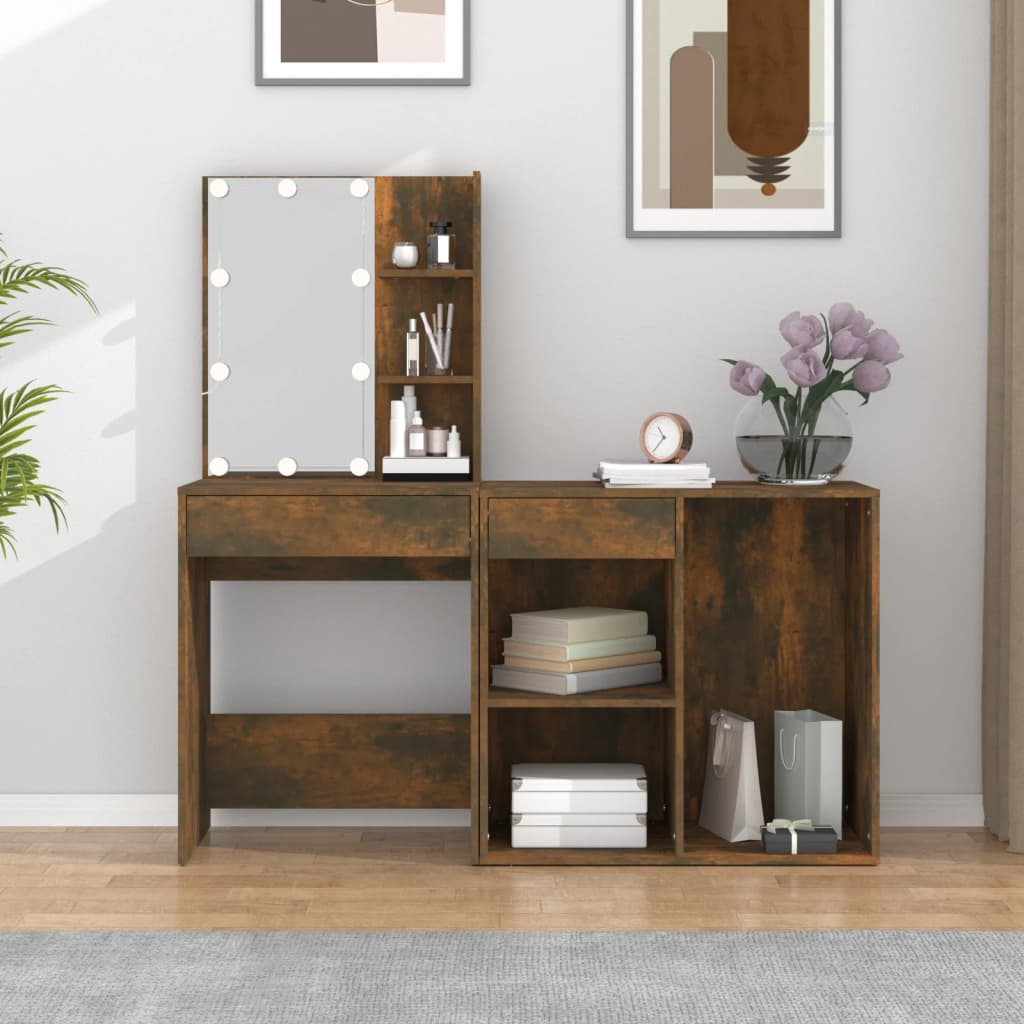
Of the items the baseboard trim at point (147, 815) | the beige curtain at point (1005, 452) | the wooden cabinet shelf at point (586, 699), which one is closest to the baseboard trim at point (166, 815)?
the baseboard trim at point (147, 815)

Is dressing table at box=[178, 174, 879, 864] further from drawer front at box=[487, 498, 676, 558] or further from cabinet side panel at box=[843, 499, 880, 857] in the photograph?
drawer front at box=[487, 498, 676, 558]

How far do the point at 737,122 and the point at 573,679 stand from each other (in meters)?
1.51

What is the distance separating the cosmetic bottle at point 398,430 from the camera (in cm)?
337

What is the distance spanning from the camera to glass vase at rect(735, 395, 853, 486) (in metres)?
3.28

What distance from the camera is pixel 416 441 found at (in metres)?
3.37

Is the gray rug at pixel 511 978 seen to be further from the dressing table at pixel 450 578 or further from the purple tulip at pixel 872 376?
the purple tulip at pixel 872 376

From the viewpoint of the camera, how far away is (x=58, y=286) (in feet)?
11.5

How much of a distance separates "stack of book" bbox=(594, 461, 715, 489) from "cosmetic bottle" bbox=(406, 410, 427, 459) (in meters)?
0.48

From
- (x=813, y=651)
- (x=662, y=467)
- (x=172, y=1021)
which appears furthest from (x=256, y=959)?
(x=813, y=651)

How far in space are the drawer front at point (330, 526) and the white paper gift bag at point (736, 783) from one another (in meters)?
0.80

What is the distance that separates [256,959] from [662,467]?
142 centimetres

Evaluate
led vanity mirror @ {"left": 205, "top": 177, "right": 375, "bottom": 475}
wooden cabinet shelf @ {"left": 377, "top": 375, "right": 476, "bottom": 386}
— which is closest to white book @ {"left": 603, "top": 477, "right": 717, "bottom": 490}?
wooden cabinet shelf @ {"left": 377, "top": 375, "right": 476, "bottom": 386}

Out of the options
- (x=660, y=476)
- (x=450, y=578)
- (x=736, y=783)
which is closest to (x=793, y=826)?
(x=736, y=783)

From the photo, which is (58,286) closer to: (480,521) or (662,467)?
(480,521)
